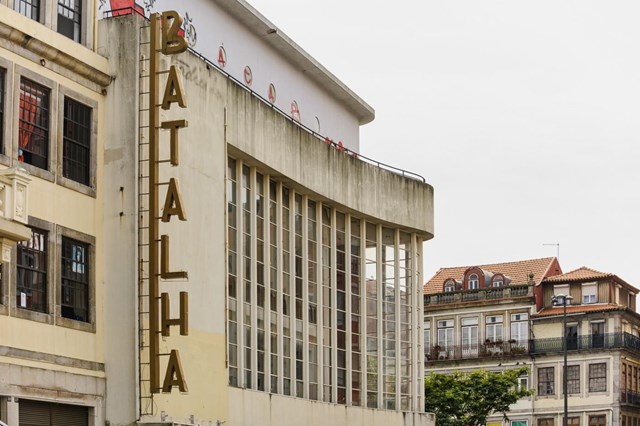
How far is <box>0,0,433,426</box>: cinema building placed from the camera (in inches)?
1153

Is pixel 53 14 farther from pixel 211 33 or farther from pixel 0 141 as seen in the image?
pixel 211 33

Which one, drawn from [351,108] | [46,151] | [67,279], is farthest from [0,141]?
[351,108]

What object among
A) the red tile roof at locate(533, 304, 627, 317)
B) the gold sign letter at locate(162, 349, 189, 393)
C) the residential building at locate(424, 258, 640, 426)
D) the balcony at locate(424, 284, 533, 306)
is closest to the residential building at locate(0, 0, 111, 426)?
the gold sign letter at locate(162, 349, 189, 393)

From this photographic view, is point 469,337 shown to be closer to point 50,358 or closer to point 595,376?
point 595,376

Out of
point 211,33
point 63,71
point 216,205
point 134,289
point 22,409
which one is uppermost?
point 211,33

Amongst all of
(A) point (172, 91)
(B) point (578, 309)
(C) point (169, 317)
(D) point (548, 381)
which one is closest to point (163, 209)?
(C) point (169, 317)

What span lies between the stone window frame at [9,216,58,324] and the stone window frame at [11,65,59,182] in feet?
3.38

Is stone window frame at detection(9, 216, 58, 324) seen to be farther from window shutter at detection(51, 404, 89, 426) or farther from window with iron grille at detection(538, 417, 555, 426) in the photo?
window with iron grille at detection(538, 417, 555, 426)

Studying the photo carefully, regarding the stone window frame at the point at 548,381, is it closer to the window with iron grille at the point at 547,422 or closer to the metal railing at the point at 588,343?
the metal railing at the point at 588,343

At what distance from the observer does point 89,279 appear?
3045cm

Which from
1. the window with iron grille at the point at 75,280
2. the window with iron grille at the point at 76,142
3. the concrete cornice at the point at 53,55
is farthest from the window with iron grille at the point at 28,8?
the window with iron grille at the point at 75,280

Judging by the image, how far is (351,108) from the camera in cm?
5062

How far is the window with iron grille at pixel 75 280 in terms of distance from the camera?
2967cm

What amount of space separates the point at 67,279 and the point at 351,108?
22.5 metres
